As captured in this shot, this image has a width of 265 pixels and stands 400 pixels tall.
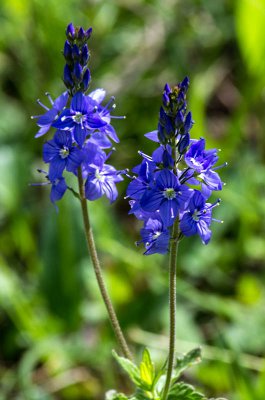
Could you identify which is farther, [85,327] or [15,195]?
[15,195]

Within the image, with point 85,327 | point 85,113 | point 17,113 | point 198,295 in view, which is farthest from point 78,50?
point 17,113

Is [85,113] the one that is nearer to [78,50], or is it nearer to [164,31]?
[78,50]

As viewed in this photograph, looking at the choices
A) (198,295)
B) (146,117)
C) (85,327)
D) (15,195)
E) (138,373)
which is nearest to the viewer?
(138,373)

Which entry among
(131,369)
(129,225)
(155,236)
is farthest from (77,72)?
(129,225)

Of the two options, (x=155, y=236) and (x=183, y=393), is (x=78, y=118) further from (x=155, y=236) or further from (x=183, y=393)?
(x=183, y=393)

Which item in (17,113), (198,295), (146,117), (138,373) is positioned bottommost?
(138,373)

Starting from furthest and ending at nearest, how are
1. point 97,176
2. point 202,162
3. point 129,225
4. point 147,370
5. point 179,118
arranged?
1. point 129,225
2. point 147,370
3. point 97,176
4. point 202,162
5. point 179,118

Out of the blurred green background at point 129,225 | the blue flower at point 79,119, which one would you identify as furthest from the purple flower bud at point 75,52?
the blurred green background at point 129,225
